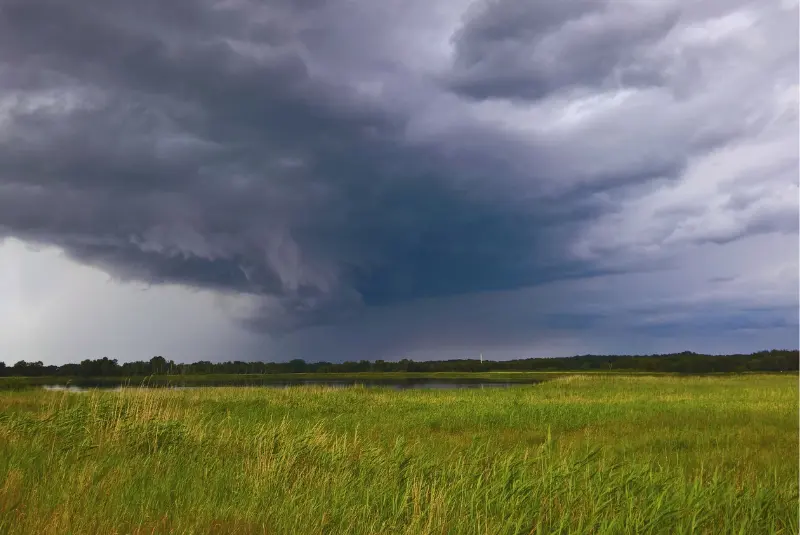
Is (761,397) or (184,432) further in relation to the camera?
(761,397)

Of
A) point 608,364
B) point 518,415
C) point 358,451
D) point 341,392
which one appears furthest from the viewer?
point 608,364

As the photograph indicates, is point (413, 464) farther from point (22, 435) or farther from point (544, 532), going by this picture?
point (22, 435)

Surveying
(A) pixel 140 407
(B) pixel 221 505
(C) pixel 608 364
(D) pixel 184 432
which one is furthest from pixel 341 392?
(C) pixel 608 364

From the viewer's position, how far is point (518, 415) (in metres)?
22.9

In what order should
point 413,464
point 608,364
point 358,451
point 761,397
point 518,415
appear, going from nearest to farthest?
1. point 413,464
2. point 358,451
3. point 518,415
4. point 761,397
5. point 608,364

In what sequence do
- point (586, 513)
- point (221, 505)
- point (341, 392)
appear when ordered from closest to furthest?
point (221, 505) < point (586, 513) < point (341, 392)

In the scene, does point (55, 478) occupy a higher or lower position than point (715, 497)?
higher

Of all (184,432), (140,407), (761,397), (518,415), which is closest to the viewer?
(184,432)

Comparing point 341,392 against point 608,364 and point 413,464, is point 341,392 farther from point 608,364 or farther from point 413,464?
point 608,364

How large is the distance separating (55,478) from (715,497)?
27.9 ft

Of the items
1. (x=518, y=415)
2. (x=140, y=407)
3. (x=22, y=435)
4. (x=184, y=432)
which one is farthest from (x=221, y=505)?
(x=518, y=415)

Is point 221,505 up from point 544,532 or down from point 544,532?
up

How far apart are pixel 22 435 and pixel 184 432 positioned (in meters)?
3.00

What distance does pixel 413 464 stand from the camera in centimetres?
862
